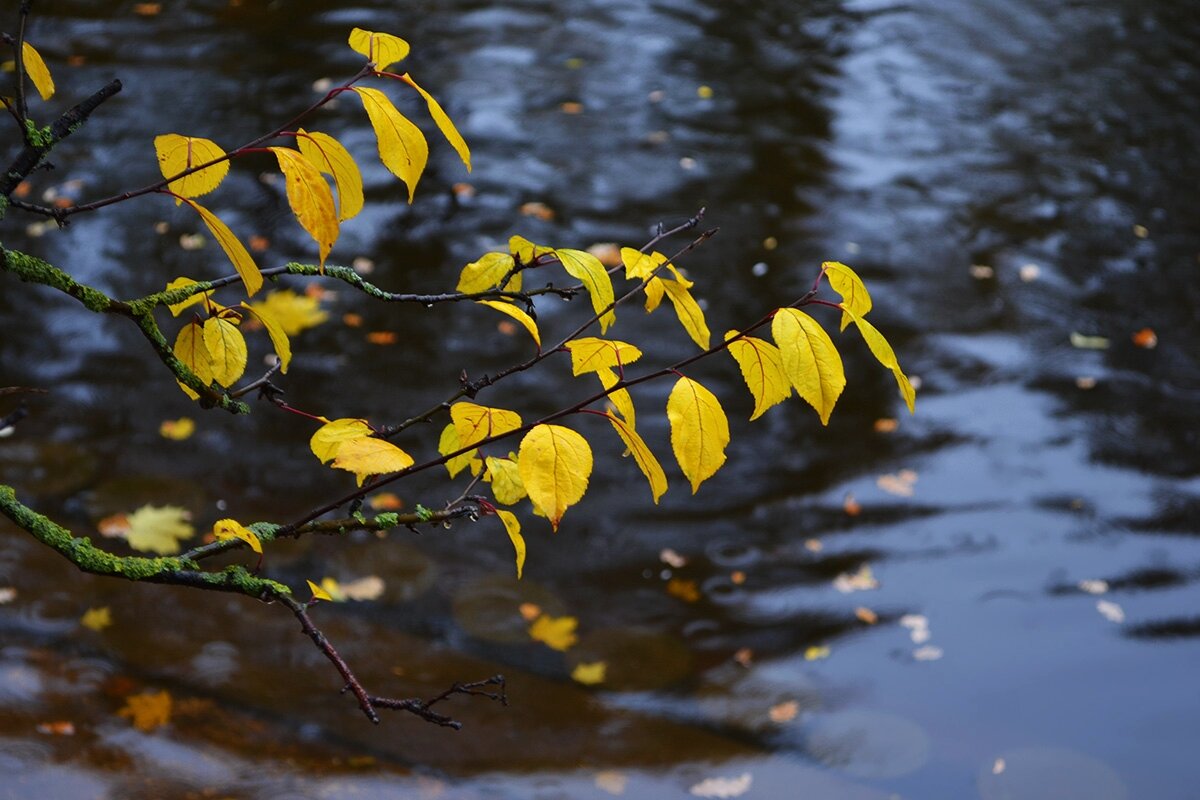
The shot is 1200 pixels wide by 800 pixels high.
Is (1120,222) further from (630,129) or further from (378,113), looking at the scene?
(378,113)

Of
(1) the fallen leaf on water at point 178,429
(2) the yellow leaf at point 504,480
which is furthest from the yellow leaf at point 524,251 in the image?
(1) the fallen leaf on water at point 178,429

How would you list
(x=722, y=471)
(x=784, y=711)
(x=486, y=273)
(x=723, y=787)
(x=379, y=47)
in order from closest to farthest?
(x=379, y=47)
(x=486, y=273)
(x=723, y=787)
(x=784, y=711)
(x=722, y=471)

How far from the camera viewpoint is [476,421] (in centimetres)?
146

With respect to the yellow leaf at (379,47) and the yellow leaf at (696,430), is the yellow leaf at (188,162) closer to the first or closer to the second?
the yellow leaf at (379,47)

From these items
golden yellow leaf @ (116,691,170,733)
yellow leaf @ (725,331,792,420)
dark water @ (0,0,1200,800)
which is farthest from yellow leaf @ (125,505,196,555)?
yellow leaf @ (725,331,792,420)

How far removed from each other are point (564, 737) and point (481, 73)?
17.0ft

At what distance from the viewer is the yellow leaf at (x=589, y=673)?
3859 mm

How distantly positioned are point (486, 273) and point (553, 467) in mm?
426

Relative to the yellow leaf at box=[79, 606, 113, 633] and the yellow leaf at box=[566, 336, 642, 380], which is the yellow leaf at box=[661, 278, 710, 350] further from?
the yellow leaf at box=[79, 606, 113, 633]

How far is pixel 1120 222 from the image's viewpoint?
21.1 ft

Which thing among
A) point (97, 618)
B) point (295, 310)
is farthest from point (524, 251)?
point (295, 310)

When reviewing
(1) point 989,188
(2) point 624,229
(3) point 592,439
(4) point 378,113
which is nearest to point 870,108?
(1) point 989,188

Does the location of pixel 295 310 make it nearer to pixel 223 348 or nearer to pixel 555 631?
pixel 555 631

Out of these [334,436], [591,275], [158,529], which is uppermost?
[591,275]
